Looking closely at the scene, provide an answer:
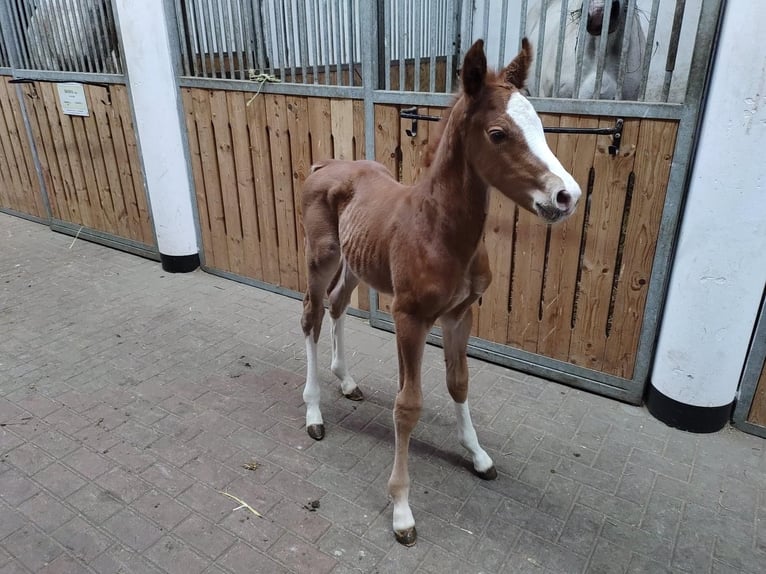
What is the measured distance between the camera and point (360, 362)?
11.9ft

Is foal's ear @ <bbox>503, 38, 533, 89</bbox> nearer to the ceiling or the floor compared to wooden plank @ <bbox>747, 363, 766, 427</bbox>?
nearer to the ceiling

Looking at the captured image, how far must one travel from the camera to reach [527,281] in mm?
3354

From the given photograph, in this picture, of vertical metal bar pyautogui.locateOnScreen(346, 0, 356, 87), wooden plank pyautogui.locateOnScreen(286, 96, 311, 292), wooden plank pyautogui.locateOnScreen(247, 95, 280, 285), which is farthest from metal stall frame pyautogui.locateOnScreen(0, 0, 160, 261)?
vertical metal bar pyautogui.locateOnScreen(346, 0, 356, 87)

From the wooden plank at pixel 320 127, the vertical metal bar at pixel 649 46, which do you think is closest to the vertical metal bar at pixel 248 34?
the wooden plank at pixel 320 127

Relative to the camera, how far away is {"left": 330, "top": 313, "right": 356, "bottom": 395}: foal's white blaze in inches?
124

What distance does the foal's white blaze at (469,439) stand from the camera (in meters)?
2.59

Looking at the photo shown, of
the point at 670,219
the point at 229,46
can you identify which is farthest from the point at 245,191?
the point at 670,219

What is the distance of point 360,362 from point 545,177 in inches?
86.6

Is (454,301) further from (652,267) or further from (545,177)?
(652,267)

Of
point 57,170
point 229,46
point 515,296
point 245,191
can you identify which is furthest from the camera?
point 57,170

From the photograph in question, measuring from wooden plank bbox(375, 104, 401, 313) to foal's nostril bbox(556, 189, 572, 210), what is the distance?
1946 millimetres

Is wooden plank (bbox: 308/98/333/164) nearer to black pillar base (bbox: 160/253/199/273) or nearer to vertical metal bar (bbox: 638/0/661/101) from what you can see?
black pillar base (bbox: 160/253/199/273)

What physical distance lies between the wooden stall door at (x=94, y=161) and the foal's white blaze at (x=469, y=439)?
3815mm

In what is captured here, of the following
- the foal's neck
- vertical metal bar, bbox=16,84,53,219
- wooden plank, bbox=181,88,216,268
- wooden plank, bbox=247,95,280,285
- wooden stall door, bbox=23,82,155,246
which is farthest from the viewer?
vertical metal bar, bbox=16,84,53,219
